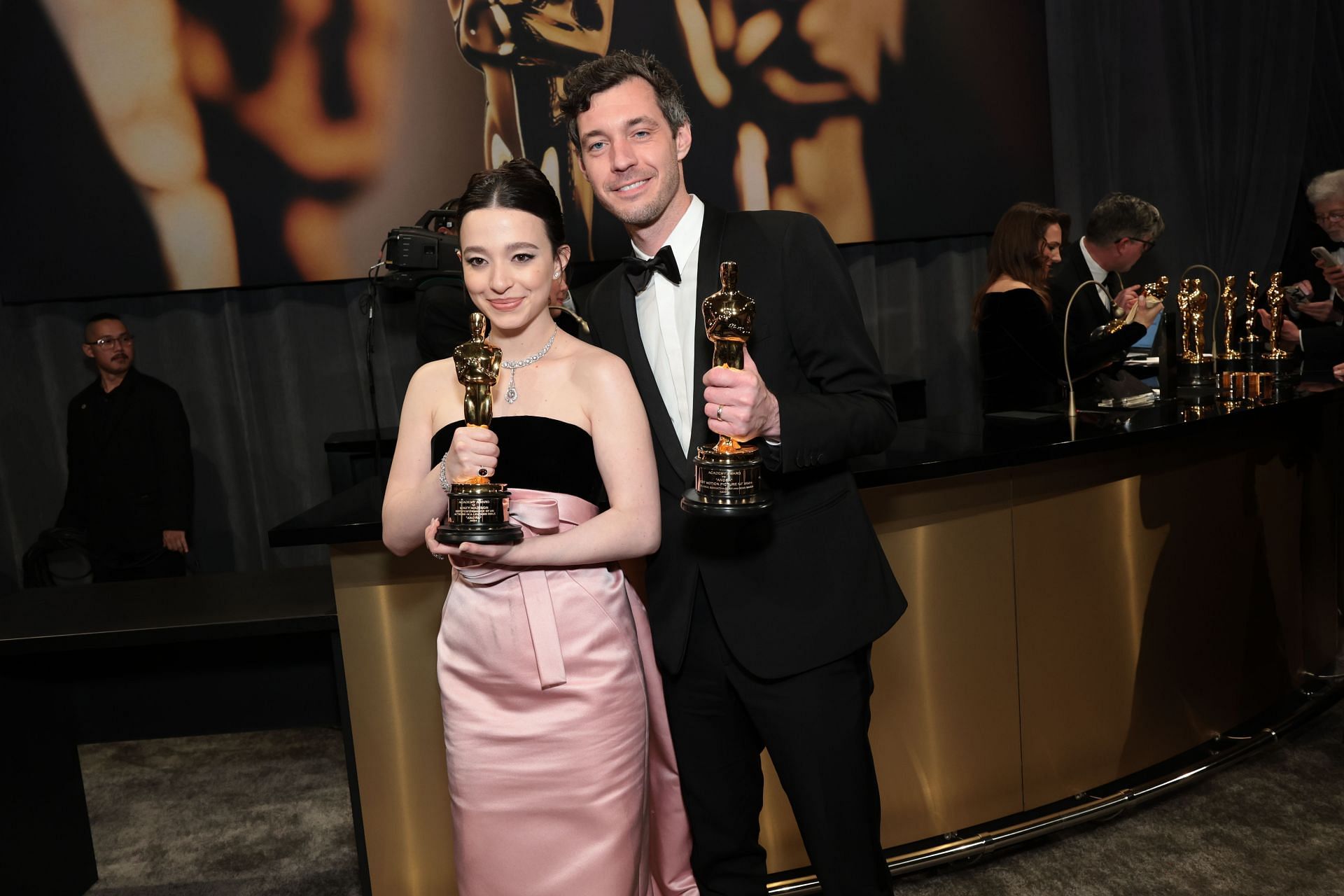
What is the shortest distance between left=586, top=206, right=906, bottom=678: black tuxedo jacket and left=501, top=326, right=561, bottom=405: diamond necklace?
141mm

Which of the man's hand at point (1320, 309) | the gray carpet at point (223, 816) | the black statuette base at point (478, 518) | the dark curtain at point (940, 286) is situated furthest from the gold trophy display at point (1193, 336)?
the gray carpet at point (223, 816)

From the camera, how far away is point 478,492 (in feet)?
5.67

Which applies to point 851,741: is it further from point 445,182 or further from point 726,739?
point 445,182

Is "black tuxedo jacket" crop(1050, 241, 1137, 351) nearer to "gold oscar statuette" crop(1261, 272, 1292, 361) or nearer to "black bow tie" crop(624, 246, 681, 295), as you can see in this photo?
"gold oscar statuette" crop(1261, 272, 1292, 361)

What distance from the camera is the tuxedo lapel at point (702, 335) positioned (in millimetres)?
1958

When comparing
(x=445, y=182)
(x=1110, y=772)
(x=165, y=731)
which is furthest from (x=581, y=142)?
(x=445, y=182)

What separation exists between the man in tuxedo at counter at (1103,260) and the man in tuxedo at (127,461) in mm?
4068

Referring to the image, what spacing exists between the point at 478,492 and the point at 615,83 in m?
0.81

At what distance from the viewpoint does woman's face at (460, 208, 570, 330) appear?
194cm

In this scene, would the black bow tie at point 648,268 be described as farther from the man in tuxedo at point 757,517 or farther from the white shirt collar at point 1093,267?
the white shirt collar at point 1093,267

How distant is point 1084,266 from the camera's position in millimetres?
4551

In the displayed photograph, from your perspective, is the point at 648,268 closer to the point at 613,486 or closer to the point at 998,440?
the point at 613,486

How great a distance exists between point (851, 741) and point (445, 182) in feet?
14.3

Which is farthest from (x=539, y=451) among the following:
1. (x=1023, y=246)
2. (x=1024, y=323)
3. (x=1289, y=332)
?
(x=1289, y=332)
